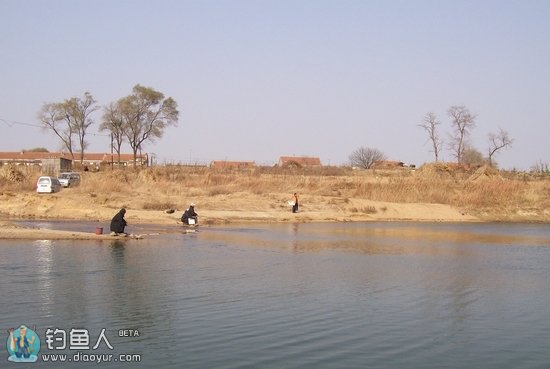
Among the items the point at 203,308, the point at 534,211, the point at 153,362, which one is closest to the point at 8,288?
the point at 203,308

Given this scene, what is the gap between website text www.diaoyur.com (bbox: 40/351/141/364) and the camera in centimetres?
1277

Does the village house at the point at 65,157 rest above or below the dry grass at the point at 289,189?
above

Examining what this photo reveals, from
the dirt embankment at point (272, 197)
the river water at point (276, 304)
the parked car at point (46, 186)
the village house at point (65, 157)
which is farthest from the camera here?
the village house at point (65, 157)

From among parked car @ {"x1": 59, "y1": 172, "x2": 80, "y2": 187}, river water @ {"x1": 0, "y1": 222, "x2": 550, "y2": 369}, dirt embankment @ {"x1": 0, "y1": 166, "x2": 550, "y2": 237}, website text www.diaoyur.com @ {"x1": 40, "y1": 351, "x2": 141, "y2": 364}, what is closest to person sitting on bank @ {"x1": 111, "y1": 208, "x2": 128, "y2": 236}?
river water @ {"x1": 0, "y1": 222, "x2": 550, "y2": 369}

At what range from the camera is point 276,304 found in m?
18.4

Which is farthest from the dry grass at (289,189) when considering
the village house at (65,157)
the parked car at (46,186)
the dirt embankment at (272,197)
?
the village house at (65,157)

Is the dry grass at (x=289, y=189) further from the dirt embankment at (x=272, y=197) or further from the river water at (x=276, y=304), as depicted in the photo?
the river water at (x=276, y=304)

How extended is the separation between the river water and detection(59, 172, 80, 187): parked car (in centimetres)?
3141

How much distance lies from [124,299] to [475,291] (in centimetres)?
1171

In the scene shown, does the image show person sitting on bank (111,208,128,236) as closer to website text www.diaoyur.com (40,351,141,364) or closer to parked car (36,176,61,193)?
website text www.diaoyur.com (40,351,141,364)

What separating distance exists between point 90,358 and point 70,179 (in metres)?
53.4

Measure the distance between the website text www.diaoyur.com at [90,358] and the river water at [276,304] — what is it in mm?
81

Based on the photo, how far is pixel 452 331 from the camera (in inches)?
637

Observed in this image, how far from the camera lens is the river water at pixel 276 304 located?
1376 centimetres
